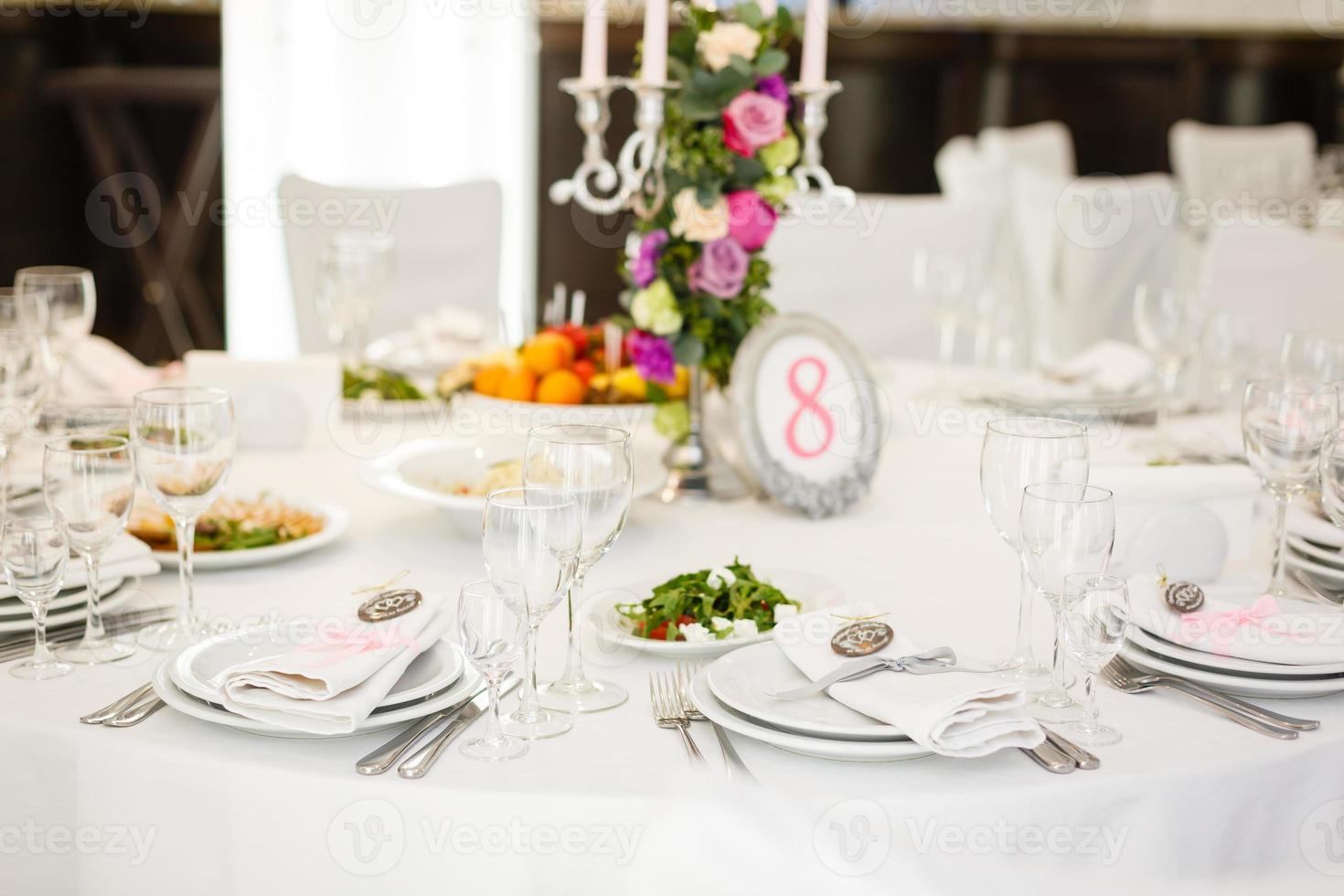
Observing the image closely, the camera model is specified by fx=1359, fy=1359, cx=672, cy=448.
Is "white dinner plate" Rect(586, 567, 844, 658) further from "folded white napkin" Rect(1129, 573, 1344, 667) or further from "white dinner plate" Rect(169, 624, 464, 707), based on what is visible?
"folded white napkin" Rect(1129, 573, 1344, 667)

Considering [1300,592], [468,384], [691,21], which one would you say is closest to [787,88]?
[691,21]

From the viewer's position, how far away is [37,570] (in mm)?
1187

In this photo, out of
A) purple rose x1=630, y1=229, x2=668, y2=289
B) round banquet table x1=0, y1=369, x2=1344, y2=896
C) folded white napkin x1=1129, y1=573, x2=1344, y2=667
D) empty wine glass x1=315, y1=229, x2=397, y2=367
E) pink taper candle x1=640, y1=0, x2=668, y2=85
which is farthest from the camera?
empty wine glass x1=315, y1=229, x2=397, y2=367

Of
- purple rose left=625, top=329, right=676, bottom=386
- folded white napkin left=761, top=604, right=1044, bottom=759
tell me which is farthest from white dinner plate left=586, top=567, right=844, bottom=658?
purple rose left=625, top=329, right=676, bottom=386

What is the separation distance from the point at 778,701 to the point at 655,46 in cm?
90

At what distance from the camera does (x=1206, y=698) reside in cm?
116

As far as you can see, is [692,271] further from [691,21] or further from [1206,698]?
[1206,698]

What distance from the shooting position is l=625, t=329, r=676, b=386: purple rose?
177 centimetres

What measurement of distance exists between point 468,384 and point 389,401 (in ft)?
0.42

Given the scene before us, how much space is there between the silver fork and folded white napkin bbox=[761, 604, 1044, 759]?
0.25 feet

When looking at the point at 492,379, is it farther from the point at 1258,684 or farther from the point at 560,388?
the point at 1258,684

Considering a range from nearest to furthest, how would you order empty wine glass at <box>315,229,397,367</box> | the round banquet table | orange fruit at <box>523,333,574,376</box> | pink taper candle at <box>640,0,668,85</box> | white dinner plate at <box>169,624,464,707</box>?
the round banquet table, white dinner plate at <box>169,624,464,707</box>, pink taper candle at <box>640,0,668,85</box>, orange fruit at <box>523,333,574,376</box>, empty wine glass at <box>315,229,397,367</box>

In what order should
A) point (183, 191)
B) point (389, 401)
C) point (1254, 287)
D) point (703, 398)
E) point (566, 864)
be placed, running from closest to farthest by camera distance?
point (566, 864) < point (703, 398) < point (389, 401) < point (1254, 287) < point (183, 191)

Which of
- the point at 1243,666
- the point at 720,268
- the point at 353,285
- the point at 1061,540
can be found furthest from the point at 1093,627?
the point at 353,285
